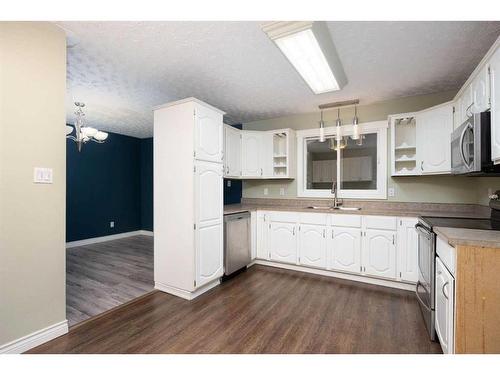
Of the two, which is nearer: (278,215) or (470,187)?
(470,187)

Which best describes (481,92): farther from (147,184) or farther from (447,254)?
(147,184)

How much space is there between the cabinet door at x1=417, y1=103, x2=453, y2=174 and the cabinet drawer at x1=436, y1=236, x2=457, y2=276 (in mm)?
1378

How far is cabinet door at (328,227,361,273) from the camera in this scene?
2986 mm

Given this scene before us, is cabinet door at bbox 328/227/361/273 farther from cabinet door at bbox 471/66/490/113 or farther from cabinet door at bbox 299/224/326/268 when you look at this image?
cabinet door at bbox 471/66/490/113

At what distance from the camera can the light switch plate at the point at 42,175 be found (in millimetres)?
1726

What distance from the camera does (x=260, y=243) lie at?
3.62m

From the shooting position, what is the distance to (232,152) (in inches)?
149

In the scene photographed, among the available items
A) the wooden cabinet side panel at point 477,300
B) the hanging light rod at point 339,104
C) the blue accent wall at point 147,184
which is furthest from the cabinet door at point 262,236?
the blue accent wall at point 147,184

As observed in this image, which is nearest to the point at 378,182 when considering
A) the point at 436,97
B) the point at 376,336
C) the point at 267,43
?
the point at 436,97

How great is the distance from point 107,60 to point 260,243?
9.39ft

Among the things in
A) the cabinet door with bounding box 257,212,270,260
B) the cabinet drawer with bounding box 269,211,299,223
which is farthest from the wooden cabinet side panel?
the cabinet door with bounding box 257,212,270,260

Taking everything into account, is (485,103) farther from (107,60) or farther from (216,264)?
(107,60)

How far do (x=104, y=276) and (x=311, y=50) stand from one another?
348cm
